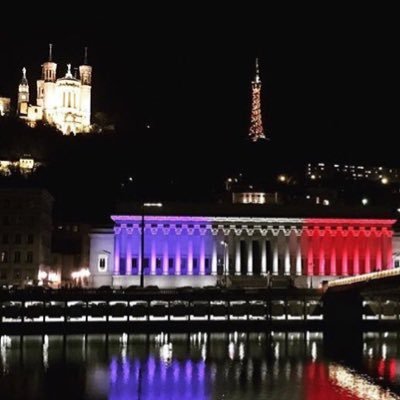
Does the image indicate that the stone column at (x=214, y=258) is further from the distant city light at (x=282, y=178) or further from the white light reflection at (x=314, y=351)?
the distant city light at (x=282, y=178)

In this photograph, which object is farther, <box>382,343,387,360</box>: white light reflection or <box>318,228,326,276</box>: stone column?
<box>318,228,326,276</box>: stone column

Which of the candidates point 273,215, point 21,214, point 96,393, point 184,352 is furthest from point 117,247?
point 96,393

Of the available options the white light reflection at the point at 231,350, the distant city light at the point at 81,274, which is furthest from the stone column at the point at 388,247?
the white light reflection at the point at 231,350

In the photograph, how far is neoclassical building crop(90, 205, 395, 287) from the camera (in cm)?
11331

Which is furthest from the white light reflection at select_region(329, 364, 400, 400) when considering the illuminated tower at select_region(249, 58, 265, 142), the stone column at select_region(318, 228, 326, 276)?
the illuminated tower at select_region(249, 58, 265, 142)

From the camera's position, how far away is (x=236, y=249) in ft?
380

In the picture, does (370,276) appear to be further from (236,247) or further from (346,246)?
(346,246)

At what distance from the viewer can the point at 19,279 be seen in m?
106

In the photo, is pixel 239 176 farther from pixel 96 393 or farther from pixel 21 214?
pixel 96 393

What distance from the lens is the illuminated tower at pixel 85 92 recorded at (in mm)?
180850

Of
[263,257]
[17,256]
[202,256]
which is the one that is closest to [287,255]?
[263,257]

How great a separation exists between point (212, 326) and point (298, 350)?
14.0 meters

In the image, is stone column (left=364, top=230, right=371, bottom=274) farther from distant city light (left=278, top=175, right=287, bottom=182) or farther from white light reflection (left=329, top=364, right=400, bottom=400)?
white light reflection (left=329, top=364, right=400, bottom=400)

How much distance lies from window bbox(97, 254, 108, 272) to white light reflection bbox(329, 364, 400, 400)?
2357 inches
